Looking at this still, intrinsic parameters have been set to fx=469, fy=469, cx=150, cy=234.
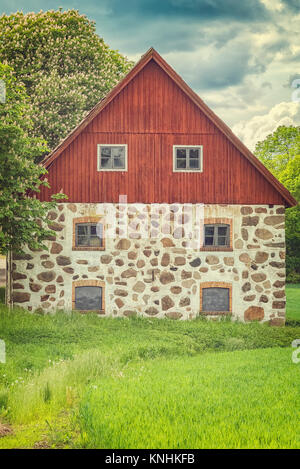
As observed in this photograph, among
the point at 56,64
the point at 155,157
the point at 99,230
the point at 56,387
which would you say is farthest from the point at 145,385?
the point at 56,64

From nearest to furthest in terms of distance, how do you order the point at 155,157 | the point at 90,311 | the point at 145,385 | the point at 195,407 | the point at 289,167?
the point at 195,407 < the point at 145,385 < the point at 90,311 < the point at 155,157 < the point at 289,167

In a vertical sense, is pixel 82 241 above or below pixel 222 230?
below

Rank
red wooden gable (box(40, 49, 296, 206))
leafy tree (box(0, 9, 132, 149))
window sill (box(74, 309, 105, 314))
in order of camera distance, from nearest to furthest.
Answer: window sill (box(74, 309, 105, 314)) → red wooden gable (box(40, 49, 296, 206)) → leafy tree (box(0, 9, 132, 149))

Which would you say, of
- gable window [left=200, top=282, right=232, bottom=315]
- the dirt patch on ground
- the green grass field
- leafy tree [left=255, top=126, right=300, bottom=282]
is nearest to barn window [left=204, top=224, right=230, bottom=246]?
gable window [left=200, top=282, right=232, bottom=315]

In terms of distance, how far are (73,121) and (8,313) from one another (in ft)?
36.9

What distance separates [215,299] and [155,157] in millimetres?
5436

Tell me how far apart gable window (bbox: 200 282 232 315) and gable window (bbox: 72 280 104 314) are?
3.59m

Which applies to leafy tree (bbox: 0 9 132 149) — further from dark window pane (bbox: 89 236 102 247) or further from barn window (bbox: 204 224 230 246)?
barn window (bbox: 204 224 230 246)

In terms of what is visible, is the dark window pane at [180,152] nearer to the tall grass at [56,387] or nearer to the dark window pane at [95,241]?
the dark window pane at [95,241]

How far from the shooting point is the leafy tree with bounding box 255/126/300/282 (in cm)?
3250

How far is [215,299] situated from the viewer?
16516 mm

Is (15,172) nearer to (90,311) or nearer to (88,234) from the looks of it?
(88,234)
